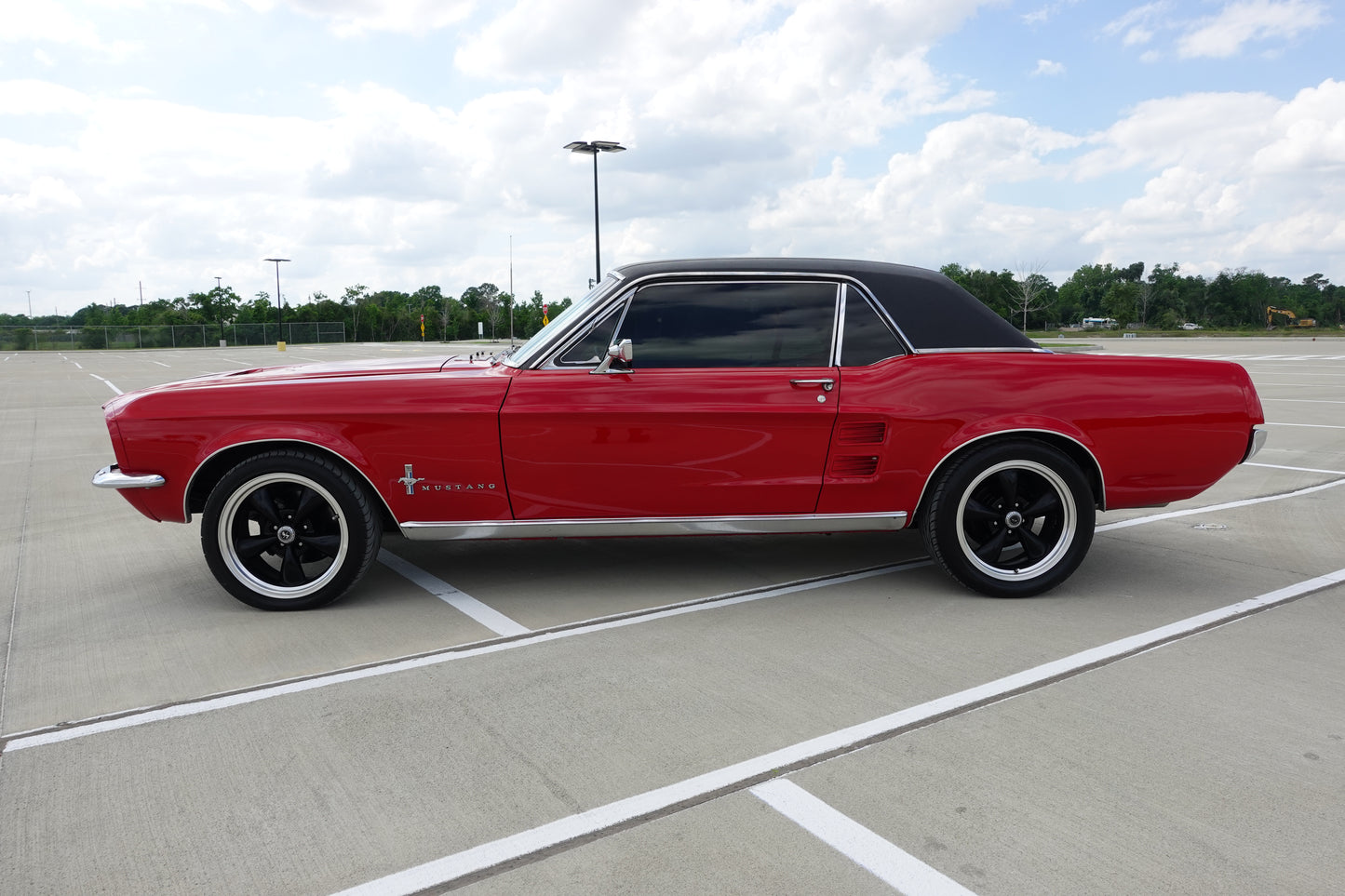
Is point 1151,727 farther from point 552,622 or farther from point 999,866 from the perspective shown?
point 552,622

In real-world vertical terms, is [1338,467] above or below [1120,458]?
below

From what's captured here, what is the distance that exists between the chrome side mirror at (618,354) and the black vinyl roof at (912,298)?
0.42 m

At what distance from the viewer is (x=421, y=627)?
3953mm

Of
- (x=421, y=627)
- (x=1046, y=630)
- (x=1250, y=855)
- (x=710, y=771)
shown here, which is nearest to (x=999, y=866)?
(x=1250, y=855)

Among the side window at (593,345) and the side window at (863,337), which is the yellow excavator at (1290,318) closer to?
the side window at (863,337)

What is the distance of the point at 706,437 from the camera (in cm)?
413

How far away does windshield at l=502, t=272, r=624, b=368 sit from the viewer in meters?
4.24

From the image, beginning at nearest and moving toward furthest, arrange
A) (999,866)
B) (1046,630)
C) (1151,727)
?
(999,866) < (1151,727) < (1046,630)

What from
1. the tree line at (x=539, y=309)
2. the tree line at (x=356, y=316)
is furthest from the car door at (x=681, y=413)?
the tree line at (x=356, y=316)

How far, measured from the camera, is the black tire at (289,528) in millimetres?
4078

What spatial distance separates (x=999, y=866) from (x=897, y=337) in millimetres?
2641

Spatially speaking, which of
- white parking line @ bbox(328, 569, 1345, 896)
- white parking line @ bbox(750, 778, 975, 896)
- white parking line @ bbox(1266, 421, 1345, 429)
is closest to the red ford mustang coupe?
white parking line @ bbox(328, 569, 1345, 896)

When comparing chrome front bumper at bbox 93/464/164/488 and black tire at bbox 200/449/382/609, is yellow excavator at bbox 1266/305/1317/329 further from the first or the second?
chrome front bumper at bbox 93/464/164/488

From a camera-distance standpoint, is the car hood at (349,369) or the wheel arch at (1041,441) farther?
the car hood at (349,369)
